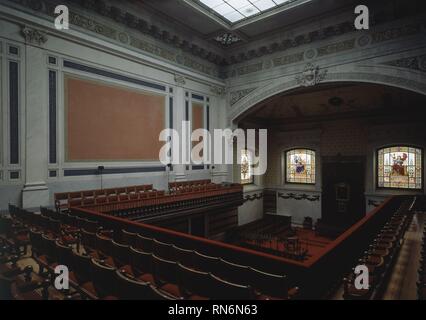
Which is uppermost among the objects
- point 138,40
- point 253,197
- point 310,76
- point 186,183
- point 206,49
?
point 206,49

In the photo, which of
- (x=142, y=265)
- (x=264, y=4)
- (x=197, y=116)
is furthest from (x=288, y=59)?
(x=142, y=265)

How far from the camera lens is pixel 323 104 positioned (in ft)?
38.1

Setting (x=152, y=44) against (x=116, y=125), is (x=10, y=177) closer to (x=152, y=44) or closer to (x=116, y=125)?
(x=116, y=125)

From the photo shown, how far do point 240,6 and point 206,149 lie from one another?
192 inches

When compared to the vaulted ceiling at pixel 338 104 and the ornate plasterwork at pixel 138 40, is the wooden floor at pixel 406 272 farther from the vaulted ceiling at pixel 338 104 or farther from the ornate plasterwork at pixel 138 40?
the ornate plasterwork at pixel 138 40

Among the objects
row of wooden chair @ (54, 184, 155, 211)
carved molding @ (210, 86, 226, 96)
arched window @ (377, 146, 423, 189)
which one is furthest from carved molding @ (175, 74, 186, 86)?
arched window @ (377, 146, 423, 189)

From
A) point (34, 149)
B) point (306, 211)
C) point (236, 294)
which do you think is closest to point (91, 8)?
point (34, 149)

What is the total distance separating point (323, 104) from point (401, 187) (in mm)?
4541

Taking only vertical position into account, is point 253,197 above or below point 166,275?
below

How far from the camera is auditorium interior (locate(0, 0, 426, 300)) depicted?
2703mm

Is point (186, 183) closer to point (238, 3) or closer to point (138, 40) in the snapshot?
point (138, 40)

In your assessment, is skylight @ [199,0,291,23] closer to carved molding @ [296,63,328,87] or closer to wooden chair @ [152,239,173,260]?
carved molding @ [296,63,328,87]

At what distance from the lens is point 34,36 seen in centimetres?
585

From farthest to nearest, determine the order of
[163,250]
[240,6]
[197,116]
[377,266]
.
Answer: [197,116] → [240,6] → [163,250] → [377,266]
